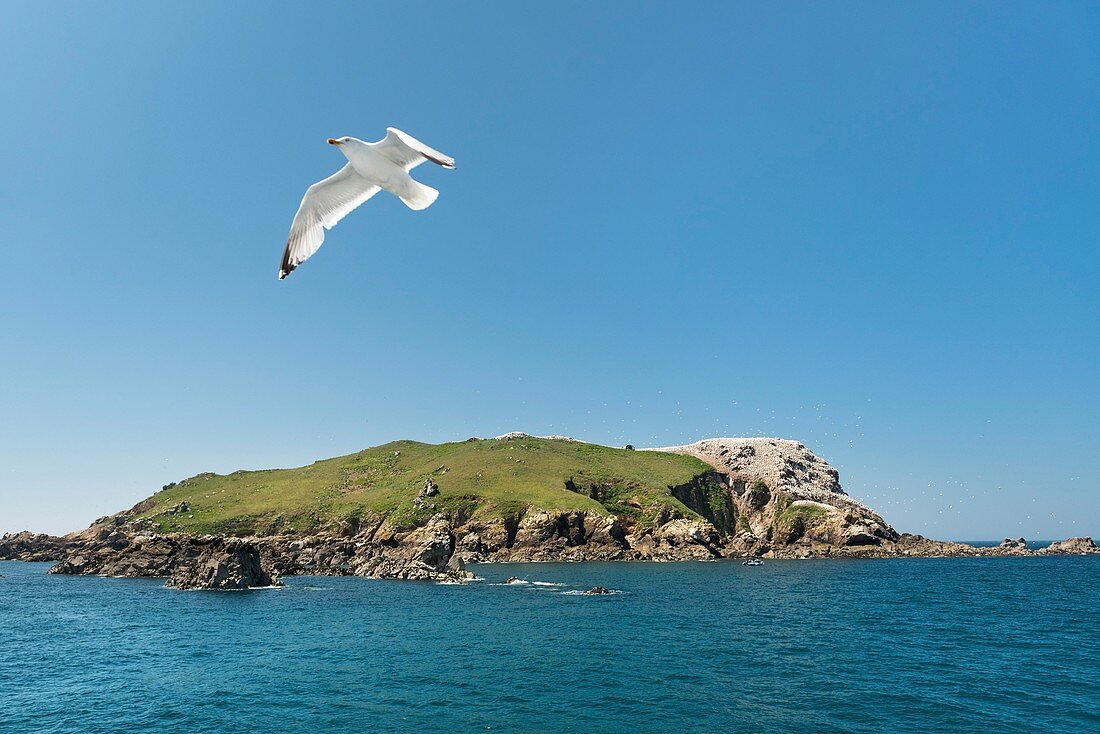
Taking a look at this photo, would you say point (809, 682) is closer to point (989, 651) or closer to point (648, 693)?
point (648, 693)

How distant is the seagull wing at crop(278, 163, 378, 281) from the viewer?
17344 mm

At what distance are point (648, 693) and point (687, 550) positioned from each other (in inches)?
4302

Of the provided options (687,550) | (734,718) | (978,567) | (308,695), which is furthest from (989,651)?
(978,567)

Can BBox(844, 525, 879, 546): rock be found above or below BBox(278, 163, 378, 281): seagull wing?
below

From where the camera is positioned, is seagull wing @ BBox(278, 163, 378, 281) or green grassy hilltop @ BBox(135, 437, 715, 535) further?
green grassy hilltop @ BBox(135, 437, 715, 535)

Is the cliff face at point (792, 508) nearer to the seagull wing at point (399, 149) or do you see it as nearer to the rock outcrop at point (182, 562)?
the rock outcrop at point (182, 562)

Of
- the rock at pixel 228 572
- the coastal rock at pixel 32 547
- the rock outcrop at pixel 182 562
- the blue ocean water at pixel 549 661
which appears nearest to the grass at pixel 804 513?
the blue ocean water at pixel 549 661

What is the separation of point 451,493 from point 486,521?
1680cm

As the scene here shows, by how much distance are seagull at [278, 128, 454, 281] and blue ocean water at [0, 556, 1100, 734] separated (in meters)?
24.3

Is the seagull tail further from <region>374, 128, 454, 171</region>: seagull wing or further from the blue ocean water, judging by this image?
the blue ocean water

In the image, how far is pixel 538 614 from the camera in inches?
2424

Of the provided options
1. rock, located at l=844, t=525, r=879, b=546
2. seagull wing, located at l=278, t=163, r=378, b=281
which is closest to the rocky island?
rock, located at l=844, t=525, r=879, b=546

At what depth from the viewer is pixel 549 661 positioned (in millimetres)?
42000

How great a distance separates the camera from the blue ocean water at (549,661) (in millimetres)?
30453
